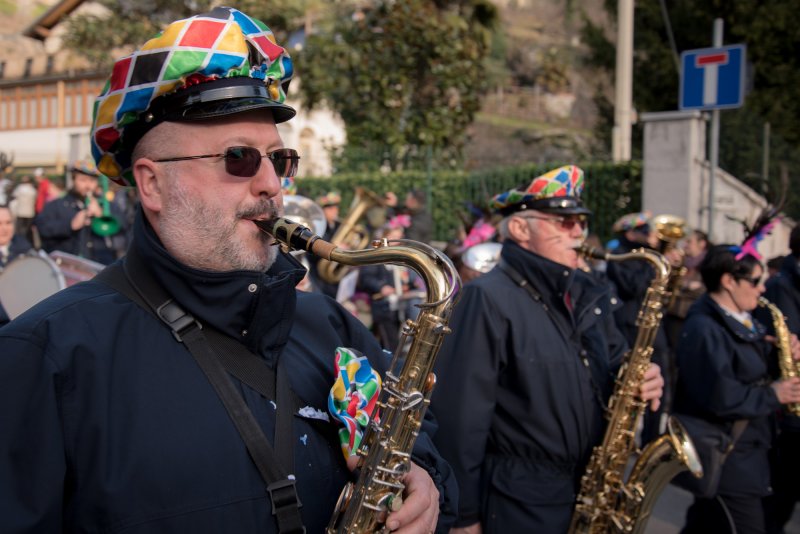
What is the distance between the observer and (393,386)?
205cm

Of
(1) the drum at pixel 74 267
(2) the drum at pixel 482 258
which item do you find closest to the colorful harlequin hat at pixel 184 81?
(1) the drum at pixel 74 267

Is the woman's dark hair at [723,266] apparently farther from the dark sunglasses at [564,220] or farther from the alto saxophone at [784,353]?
the dark sunglasses at [564,220]

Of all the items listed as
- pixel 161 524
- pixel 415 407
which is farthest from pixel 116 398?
pixel 415 407

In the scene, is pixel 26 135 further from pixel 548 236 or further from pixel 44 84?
pixel 548 236

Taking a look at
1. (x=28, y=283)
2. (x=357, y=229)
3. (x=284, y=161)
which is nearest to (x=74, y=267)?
(x=28, y=283)

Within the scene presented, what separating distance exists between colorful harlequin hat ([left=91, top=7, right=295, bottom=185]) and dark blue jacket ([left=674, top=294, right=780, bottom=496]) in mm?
3251

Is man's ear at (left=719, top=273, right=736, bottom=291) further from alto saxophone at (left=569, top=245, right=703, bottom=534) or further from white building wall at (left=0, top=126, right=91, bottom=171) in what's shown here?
white building wall at (left=0, top=126, right=91, bottom=171)

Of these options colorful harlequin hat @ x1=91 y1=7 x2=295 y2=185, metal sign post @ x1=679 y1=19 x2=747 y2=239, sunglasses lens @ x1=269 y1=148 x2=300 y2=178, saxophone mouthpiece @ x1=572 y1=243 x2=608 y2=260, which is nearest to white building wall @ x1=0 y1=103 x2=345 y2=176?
metal sign post @ x1=679 y1=19 x2=747 y2=239

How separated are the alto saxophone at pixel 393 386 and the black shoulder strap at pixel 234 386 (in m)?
0.19

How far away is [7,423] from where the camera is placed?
162cm

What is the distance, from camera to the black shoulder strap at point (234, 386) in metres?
1.79

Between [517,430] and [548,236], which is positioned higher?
[548,236]

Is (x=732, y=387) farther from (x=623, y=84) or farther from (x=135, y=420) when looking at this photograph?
(x=623, y=84)

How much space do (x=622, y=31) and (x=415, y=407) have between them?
1397cm
